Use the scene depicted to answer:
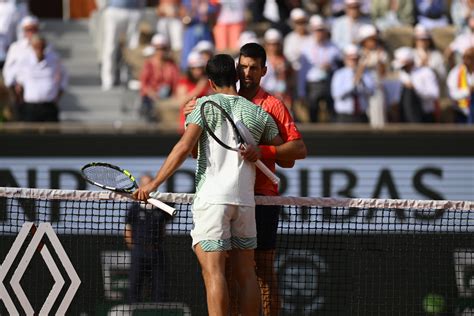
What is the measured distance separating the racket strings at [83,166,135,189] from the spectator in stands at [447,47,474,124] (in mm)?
7509

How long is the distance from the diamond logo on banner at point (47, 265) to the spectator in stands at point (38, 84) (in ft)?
19.9

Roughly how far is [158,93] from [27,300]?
269 inches

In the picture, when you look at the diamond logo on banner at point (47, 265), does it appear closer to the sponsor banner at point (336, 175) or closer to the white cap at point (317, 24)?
the sponsor banner at point (336, 175)

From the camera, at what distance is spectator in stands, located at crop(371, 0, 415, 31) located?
673 inches

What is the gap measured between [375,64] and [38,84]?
4.23 meters

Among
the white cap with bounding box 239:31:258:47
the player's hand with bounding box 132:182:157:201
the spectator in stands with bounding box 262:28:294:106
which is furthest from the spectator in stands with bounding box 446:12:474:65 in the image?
the player's hand with bounding box 132:182:157:201

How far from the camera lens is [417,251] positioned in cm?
934

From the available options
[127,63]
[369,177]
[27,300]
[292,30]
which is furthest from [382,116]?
[27,300]

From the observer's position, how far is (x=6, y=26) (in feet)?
52.1

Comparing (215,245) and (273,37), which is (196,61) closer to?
(273,37)

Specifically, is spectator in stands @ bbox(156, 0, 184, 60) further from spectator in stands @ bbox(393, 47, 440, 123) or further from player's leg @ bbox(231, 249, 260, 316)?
player's leg @ bbox(231, 249, 260, 316)

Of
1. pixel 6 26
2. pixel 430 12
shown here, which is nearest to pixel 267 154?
pixel 6 26

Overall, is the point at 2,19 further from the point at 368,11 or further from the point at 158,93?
the point at 368,11

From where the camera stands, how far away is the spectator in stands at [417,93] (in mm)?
14664
